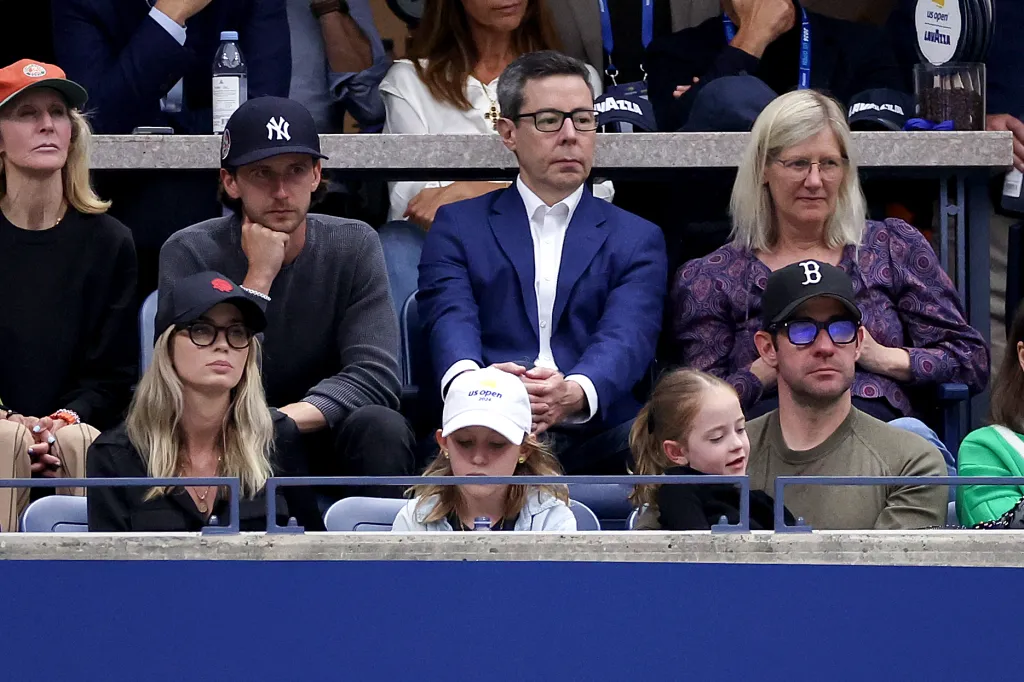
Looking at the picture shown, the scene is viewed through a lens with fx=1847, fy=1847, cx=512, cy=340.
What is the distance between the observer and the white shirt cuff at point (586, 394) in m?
4.05

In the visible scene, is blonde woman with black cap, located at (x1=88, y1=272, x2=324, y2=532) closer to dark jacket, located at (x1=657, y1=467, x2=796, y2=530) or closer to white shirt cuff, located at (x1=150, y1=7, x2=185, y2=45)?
dark jacket, located at (x1=657, y1=467, x2=796, y2=530)

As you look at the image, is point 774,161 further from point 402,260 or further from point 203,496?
point 203,496

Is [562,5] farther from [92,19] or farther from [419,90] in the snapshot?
[92,19]

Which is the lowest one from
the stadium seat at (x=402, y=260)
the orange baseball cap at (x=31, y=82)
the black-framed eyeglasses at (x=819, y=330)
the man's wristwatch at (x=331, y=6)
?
the black-framed eyeglasses at (x=819, y=330)

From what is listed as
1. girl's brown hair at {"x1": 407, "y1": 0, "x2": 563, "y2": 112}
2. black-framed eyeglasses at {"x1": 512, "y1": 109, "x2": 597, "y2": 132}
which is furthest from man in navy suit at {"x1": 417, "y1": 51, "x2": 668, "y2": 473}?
girl's brown hair at {"x1": 407, "y1": 0, "x2": 563, "y2": 112}

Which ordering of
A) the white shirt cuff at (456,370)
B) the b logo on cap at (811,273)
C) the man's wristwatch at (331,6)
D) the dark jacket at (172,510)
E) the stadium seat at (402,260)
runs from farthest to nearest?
1. the man's wristwatch at (331,6)
2. the stadium seat at (402,260)
3. the white shirt cuff at (456,370)
4. the b logo on cap at (811,273)
5. the dark jacket at (172,510)

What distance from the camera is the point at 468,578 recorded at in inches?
115

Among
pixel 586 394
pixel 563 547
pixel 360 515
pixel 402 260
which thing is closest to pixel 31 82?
pixel 402 260

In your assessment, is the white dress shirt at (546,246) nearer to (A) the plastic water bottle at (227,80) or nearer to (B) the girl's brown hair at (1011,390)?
(A) the plastic water bottle at (227,80)

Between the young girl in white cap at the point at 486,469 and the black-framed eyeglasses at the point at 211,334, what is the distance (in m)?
0.48

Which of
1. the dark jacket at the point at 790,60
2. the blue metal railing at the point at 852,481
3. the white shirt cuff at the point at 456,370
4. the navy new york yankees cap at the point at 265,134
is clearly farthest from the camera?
the dark jacket at the point at 790,60

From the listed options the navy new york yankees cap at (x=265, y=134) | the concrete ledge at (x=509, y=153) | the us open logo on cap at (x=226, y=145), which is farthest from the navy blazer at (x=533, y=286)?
the us open logo on cap at (x=226, y=145)

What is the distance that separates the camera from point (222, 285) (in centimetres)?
367

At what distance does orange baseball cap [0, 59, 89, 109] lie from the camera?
4.36 meters
